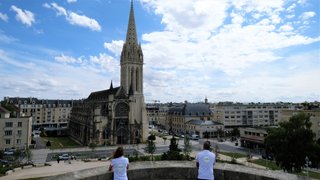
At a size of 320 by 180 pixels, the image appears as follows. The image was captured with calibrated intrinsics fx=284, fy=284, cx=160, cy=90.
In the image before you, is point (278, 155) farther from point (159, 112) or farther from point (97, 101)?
point (159, 112)

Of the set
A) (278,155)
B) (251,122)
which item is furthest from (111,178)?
(251,122)

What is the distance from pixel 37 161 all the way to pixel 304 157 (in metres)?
44.7

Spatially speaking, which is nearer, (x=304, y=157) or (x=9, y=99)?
(x=304, y=157)

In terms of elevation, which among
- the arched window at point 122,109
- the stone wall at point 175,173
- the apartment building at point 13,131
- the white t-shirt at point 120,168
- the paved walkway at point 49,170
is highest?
the arched window at point 122,109

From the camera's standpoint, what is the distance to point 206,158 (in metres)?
7.95

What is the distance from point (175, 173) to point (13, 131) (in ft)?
198

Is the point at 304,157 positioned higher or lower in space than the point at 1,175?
higher

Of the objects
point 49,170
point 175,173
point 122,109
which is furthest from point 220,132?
point 175,173

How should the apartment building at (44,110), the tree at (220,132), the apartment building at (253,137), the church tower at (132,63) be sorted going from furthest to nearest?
the apartment building at (44,110)
the tree at (220,132)
the church tower at (132,63)
the apartment building at (253,137)

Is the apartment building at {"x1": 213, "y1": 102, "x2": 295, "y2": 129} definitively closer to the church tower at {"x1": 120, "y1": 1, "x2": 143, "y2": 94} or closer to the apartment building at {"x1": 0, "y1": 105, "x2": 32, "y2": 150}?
the church tower at {"x1": 120, "y1": 1, "x2": 143, "y2": 94}

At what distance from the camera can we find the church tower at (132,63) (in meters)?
85.6

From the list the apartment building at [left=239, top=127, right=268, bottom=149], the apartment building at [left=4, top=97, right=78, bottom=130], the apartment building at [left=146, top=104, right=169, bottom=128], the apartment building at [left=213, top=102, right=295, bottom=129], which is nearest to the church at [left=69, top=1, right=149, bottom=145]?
the apartment building at [left=239, top=127, right=268, bottom=149]

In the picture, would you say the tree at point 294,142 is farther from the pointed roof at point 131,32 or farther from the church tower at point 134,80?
the pointed roof at point 131,32

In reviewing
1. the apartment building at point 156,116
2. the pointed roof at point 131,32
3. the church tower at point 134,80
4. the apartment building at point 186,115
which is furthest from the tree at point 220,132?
the apartment building at point 156,116
